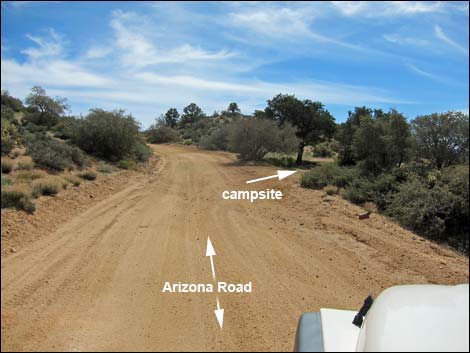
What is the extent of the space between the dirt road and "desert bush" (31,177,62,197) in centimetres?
36

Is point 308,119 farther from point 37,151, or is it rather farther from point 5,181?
point 5,181

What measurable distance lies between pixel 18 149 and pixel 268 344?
2475 millimetres

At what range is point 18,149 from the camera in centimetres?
326

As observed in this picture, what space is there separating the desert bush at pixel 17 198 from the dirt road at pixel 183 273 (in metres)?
0.29

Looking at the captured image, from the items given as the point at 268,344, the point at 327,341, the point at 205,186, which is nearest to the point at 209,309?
the point at 268,344

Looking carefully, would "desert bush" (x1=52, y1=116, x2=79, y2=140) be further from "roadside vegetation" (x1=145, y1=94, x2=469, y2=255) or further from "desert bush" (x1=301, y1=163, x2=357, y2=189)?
"desert bush" (x1=301, y1=163, x2=357, y2=189)

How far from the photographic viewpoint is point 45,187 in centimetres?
372

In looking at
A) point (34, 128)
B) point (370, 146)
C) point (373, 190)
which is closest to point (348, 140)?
point (370, 146)

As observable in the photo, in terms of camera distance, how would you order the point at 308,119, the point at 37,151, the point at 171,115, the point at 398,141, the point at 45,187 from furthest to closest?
the point at 308,119 → the point at 171,115 → the point at 398,141 → the point at 37,151 → the point at 45,187

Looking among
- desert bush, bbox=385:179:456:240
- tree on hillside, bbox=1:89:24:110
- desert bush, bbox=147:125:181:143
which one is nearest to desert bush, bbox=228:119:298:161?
desert bush, bbox=147:125:181:143

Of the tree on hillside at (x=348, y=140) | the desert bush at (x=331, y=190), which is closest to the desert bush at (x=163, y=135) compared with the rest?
the tree on hillside at (x=348, y=140)

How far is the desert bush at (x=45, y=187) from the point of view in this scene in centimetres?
338

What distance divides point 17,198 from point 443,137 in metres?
3.85

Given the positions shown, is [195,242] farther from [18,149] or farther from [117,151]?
[117,151]
